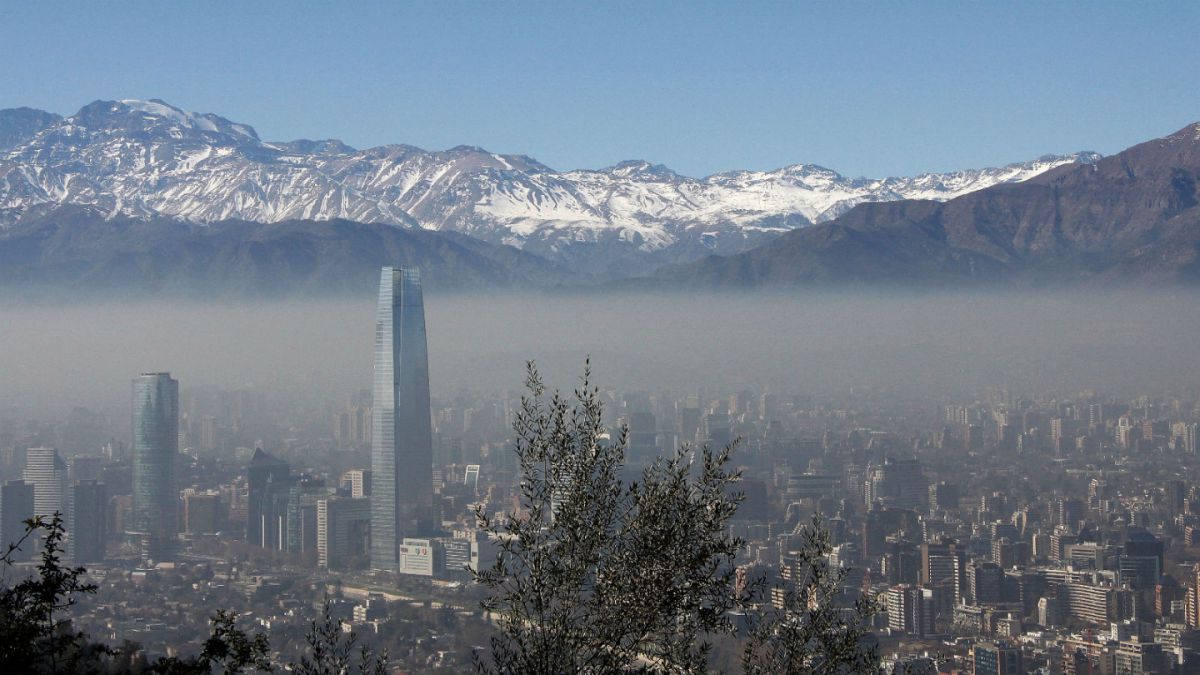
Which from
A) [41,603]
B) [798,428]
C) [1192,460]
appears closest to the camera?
[41,603]

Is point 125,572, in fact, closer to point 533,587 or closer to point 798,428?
point 798,428

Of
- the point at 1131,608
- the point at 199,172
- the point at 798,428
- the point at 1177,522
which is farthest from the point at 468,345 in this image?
the point at 199,172

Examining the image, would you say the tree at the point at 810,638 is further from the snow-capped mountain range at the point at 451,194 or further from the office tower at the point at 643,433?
the snow-capped mountain range at the point at 451,194

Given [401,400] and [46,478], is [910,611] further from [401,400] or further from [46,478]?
[46,478]

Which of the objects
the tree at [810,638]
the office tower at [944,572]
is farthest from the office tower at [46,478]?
the tree at [810,638]

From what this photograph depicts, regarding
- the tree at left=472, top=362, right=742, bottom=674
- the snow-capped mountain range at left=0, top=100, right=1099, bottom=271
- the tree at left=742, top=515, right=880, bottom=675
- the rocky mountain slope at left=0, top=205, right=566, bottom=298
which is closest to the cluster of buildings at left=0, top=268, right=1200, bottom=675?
the tree at left=742, top=515, right=880, bottom=675

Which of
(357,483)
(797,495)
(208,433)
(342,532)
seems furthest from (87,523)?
(797,495)

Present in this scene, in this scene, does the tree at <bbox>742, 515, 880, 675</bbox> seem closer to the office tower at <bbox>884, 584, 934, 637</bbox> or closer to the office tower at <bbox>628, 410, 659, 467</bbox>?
the office tower at <bbox>884, 584, 934, 637</bbox>
